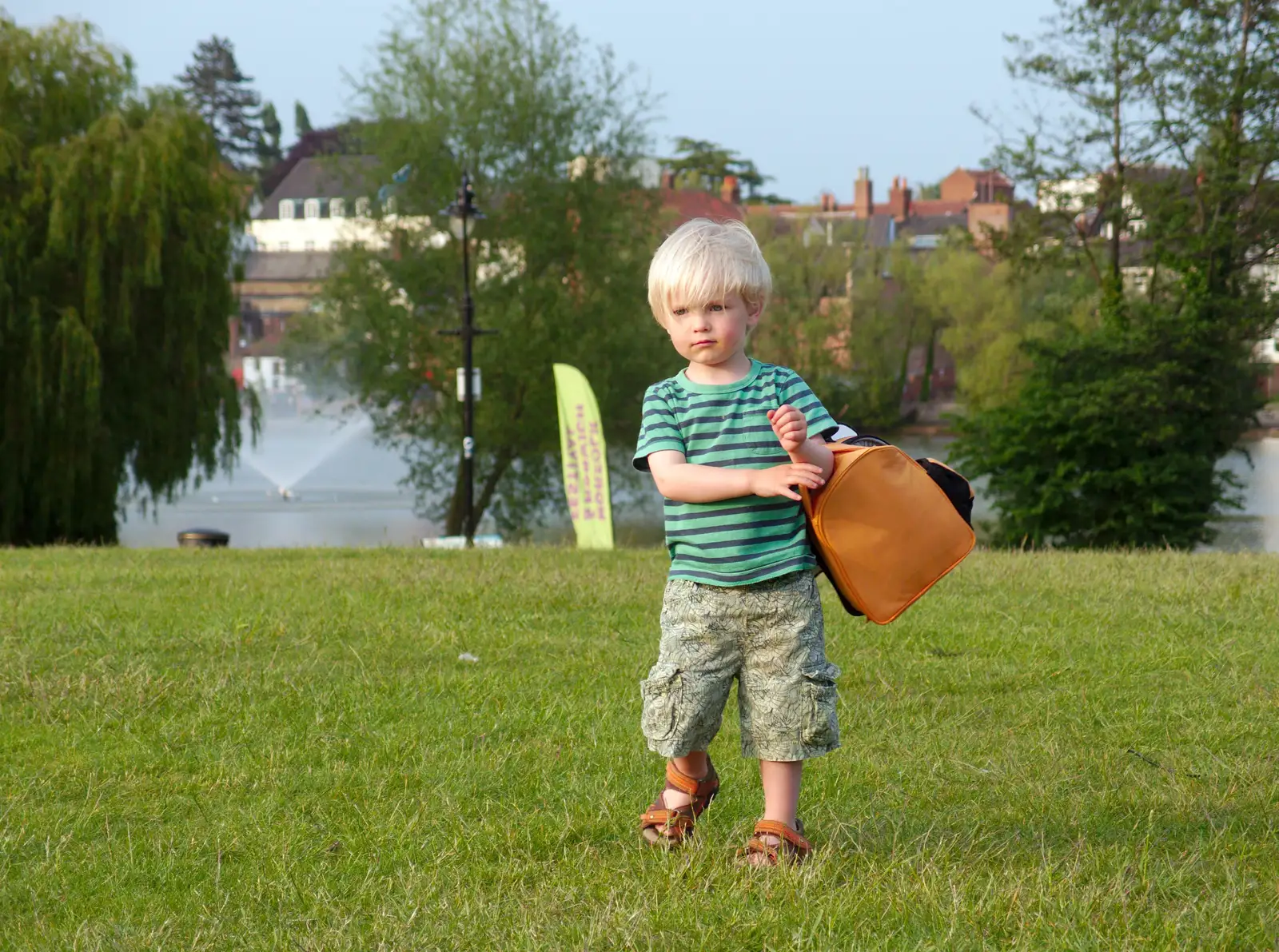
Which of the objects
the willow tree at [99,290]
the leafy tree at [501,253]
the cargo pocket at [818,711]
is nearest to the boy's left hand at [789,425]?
the cargo pocket at [818,711]

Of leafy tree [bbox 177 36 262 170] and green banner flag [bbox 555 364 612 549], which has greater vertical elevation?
leafy tree [bbox 177 36 262 170]

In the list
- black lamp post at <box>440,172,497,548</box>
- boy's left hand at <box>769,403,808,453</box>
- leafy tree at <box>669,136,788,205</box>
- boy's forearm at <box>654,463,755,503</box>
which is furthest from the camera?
leafy tree at <box>669,136,788,205</box>

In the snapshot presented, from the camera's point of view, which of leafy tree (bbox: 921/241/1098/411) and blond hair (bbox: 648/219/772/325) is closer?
blond hair (bbox: 648/219/772/325)

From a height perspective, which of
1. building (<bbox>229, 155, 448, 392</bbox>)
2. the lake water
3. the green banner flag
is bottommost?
the lake water

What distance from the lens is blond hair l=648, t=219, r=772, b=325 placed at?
352 centimetres

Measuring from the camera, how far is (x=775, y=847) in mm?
3518

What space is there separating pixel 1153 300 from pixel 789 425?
33.3m

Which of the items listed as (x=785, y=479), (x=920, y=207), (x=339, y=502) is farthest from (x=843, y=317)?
(x=920, y=207)

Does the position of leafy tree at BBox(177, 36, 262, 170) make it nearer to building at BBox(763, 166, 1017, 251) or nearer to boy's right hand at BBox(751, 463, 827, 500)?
building at BBox(763, 166, 1017, 251)

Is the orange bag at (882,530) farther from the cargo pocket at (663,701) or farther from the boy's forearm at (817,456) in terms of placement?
the cargo pocket at (663,701)

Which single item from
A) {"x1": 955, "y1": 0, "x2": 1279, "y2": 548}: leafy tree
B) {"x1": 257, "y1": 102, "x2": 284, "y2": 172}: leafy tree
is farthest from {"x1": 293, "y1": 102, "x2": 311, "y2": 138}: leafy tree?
{"x1": 955, "y1": 0, "x2": 1279, "y2": 548}: leafy tree

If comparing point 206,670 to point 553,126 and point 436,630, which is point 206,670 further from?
point 553,126

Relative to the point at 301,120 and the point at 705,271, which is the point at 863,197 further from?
the point at 705,271

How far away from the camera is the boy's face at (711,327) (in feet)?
11.7
